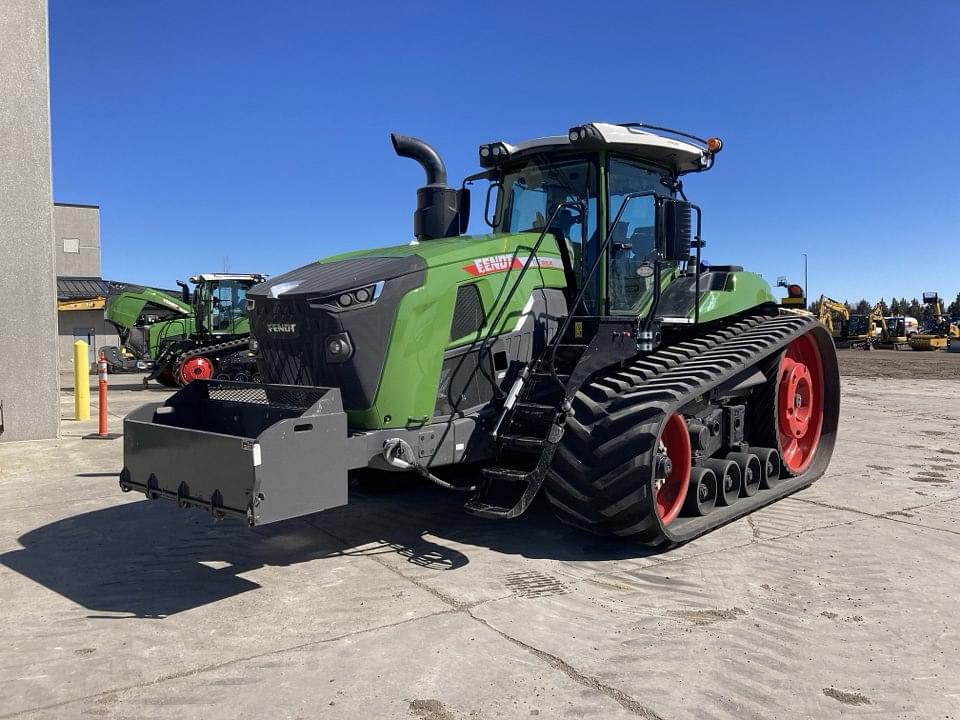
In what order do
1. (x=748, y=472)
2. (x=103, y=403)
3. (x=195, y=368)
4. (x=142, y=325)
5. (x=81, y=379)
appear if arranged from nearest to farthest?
1. (x=748, y=472)
2. (x=103, y=403)
3. (x=81, y=379)
4. (x=195, y=368)
5. (x=142, y=325)

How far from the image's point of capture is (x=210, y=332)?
1962cm

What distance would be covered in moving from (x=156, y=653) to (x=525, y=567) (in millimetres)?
2195

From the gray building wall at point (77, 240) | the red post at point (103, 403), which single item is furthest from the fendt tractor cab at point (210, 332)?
the gray building wall at point (77, 240)

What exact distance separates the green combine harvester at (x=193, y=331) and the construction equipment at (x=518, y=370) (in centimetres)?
1099

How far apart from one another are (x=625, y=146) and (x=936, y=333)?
163ft

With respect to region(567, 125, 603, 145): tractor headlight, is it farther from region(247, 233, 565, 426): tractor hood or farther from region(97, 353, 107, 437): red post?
region(97, 353, 107, 437): red post

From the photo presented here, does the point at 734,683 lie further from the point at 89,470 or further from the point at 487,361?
the point at 89,470

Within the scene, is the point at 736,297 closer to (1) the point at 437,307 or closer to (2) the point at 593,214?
(2) the point at 593,214

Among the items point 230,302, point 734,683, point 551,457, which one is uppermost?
point 230,302

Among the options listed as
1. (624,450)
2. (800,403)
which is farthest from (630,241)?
(800,403)

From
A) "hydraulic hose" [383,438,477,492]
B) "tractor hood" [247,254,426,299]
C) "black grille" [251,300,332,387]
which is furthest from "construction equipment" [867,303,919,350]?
"black grille" [251,300,332,387]

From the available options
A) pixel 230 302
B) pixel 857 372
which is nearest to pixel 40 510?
pixel 230 302

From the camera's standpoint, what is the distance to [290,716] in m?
3.05

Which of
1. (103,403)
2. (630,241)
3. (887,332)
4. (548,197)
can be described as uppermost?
(548,197)
